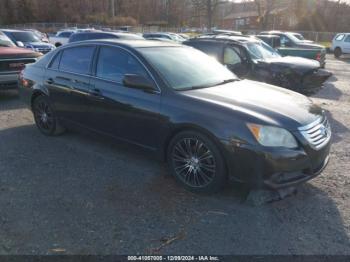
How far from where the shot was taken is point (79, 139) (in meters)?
5.88

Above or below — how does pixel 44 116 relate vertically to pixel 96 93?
below

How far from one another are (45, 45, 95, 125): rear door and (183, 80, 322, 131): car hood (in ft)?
5.65

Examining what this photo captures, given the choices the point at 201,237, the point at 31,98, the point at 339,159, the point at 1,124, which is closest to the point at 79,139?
the point at 31,98

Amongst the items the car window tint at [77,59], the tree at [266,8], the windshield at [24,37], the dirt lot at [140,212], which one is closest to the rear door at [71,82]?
the car window tint at [77,59]

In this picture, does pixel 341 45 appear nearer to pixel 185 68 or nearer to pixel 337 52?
pixel 337 52

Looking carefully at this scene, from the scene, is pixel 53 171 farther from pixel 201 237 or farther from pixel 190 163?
pixel 201 237

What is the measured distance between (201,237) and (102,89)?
2476 mm

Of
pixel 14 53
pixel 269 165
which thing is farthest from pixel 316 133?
pixel 14 53

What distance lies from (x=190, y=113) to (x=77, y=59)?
2310 millimetres

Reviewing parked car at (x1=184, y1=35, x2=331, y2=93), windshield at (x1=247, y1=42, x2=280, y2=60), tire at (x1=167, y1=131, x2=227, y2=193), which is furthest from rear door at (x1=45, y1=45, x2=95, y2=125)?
windshield at (x1=247, y1=42, x2=280, y2=60)

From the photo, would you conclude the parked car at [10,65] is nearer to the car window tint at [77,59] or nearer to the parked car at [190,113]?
the parked car at [190,113]

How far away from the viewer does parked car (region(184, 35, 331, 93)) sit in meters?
8.60

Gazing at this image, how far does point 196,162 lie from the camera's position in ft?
13.2

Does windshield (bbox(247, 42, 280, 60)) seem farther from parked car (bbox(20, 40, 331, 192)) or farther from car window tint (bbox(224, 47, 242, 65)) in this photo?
parked car (bbox(20, 40, 331, 192))
